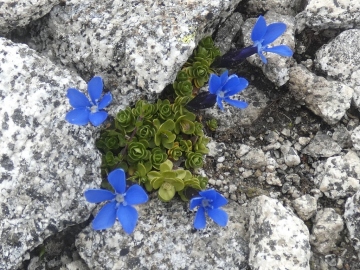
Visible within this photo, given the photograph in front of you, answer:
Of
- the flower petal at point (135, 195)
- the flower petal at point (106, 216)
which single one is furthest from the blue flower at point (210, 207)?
the flower petal at point (106, 216)

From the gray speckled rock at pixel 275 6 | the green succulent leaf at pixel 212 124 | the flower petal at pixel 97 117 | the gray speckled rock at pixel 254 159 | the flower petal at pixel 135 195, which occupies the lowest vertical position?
the gray speckled rock at pixel 254 159

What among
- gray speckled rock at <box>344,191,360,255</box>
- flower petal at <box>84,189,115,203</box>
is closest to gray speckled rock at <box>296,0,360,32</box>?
gray speckled rock at <box>344,191,360,255</box>

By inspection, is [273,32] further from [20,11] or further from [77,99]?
[20,11]

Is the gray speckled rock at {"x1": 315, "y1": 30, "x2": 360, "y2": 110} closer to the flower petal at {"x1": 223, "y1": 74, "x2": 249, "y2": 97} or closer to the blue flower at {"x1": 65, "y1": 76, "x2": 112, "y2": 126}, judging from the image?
the flower petal at {"x1": 223, "y1": 74, "x2": 249, "y2": 97}

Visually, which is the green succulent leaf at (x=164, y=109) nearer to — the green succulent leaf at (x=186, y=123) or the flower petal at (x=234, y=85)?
the green succulent leaf at (x=186, y=123)

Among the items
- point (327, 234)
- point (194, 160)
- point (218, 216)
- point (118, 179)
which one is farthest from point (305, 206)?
point (118, 179)
